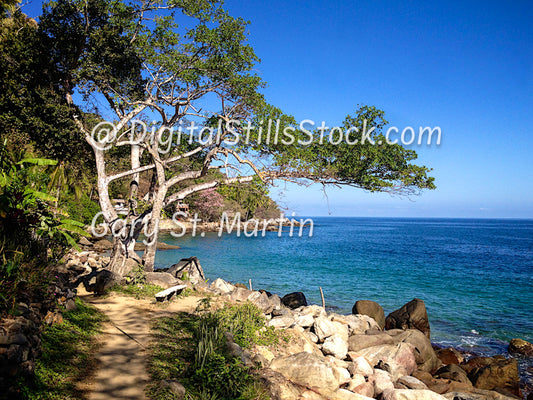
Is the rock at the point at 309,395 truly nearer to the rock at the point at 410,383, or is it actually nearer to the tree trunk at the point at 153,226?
the rock at the point at 410,383

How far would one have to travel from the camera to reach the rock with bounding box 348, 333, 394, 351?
12029 mm

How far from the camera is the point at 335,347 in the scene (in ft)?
35.7

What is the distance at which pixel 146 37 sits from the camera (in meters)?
13.4

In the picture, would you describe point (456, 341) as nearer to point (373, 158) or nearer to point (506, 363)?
point (506, 363)

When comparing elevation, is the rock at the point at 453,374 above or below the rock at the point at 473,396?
below

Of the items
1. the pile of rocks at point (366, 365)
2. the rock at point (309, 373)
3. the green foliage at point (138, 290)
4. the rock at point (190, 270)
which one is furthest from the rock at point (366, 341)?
the rock at point (190, 270)

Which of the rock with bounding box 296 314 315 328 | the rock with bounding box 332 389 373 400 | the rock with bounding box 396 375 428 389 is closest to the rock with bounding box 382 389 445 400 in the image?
the rock with bounding box 332 389 373 400

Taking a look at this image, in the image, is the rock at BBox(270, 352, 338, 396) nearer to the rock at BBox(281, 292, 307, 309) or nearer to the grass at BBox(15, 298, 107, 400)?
the grass at BBox(15, 298, 107, 400)

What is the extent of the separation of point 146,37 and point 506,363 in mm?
17236

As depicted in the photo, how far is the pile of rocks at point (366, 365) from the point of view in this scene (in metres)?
7.56

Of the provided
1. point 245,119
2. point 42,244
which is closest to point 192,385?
point 42,244

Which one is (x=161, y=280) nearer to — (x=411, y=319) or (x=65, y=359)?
(x=65, y=359)

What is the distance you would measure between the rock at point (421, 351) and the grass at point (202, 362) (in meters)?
6.46

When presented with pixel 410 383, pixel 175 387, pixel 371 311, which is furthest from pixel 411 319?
pixel 175 387
